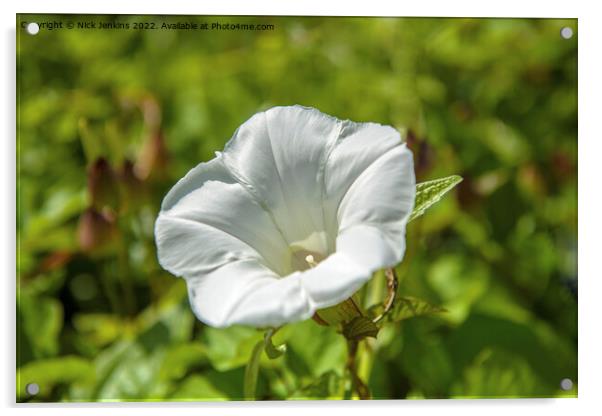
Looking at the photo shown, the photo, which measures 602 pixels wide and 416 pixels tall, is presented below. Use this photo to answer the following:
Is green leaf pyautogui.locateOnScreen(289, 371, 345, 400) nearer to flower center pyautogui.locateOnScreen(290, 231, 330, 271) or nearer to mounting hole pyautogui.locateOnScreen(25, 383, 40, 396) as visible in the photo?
flower center pyautogui.locateOnScreen(290, 231, 330, 271)

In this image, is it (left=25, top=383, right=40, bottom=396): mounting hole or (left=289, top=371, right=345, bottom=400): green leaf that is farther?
(left=25, top=383, right=40, bottom=396): mounting hole

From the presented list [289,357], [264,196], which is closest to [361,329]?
[264,196]

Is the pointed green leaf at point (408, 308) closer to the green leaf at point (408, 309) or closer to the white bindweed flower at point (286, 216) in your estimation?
the green leaf at point (408, 309)

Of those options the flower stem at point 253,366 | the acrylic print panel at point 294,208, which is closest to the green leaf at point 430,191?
the acrylic print panel at point 294,208

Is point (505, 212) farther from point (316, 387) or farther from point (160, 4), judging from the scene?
point (160, 4)

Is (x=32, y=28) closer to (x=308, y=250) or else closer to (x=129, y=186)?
(x=129, y=186)

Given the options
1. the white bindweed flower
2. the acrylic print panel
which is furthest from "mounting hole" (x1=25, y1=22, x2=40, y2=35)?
the white bindweed flower
